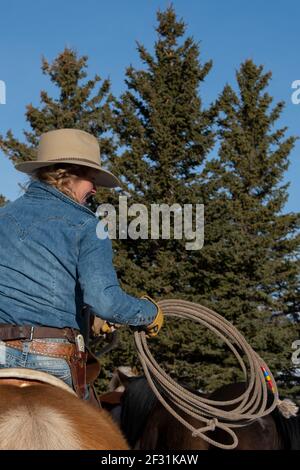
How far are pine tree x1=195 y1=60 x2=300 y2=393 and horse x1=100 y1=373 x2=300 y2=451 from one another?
42.1ft

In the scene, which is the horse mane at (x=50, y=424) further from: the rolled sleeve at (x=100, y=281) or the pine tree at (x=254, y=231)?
the pine tree at (x=254, y=231)

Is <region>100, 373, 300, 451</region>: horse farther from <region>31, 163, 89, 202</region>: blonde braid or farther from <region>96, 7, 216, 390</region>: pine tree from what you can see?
<region>96, 7, 216, 390</region>: pine tree

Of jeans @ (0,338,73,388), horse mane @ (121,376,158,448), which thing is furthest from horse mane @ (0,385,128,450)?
horse mane @ (121,376,158,448)

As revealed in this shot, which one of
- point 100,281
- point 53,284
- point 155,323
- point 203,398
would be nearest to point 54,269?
point 53,284

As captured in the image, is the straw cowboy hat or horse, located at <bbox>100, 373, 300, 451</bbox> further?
horse, located at <bbox>100, 373, 300, 451</bbox>

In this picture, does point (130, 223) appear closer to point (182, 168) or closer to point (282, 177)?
point (182, 168)

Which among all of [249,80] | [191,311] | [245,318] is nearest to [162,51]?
[249,80]

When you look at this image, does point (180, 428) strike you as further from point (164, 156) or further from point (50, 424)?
point (164, 156)

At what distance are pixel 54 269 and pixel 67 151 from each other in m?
0.62

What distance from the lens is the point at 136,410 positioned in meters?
7.19

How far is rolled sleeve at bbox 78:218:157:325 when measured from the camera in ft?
9.48

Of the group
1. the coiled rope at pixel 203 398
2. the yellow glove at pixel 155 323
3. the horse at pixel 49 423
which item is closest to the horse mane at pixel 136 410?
the coiled rope at pixel 203 398

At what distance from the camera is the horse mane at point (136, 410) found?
7094 mm

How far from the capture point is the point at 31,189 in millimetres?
3174
